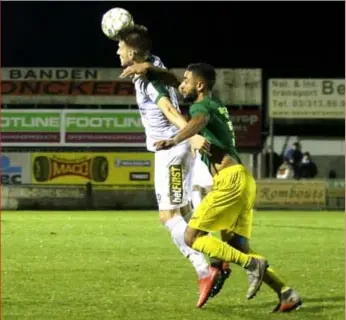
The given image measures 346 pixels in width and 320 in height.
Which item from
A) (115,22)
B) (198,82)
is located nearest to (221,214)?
(198,82)

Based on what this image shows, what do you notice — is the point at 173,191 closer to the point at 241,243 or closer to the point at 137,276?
the point at 241,243

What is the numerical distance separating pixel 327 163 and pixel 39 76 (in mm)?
11697

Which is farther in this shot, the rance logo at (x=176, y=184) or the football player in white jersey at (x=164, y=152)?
the rance logo at (x=176, y=184)

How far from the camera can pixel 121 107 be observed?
36.9 metres

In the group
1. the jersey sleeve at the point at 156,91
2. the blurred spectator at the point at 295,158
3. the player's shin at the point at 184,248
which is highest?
the jersey sleeve at the point at 156,91

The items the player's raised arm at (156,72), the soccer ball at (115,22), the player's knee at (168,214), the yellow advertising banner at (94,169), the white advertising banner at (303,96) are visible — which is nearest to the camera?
the player's raised arm at (156,72)

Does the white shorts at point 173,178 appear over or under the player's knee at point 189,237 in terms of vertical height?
over

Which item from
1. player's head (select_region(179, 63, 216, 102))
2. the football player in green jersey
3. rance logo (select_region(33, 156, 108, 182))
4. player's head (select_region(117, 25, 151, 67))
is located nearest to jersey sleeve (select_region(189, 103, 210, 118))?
the football player in green jersey

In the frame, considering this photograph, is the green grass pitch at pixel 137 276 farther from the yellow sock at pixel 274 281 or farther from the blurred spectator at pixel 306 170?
the blurred spectator at pixel 306 170

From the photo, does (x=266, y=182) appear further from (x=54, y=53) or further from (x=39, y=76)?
(x=54, y=53)

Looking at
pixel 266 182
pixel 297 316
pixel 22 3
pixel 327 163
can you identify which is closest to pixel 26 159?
pixel 266 182

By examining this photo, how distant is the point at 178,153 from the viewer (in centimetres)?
856

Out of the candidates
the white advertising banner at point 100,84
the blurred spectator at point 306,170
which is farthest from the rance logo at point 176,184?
the white advertising banner at point 100,84

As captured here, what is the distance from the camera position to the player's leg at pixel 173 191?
8.20 meters
